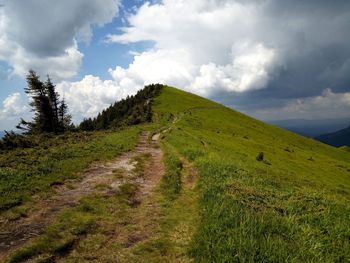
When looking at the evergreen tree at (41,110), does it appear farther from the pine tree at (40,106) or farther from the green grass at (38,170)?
the green grass at (38,170)

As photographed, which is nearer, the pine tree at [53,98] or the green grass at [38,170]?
the green grass at [38,170]

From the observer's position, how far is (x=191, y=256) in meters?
10.6

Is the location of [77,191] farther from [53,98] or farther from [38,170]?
[53,98]

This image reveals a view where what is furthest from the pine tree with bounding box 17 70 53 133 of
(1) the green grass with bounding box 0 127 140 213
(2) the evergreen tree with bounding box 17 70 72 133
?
(1) the green grass with bounding box 0 127 140 213

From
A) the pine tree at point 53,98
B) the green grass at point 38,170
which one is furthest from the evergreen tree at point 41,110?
the green grass at point 38,170

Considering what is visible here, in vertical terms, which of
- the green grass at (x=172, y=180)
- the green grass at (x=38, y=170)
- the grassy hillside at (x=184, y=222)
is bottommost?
the grassy hillside at (x=184, y=222)

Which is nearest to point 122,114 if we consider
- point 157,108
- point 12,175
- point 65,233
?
point 157,108

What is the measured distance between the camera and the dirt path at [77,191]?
1170 cm

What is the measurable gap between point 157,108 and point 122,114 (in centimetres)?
1022

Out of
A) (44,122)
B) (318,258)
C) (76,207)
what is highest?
(44,122)

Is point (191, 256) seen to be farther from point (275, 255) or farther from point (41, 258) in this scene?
point (41, 258)

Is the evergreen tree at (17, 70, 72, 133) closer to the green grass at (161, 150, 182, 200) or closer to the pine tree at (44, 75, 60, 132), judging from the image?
the pine tree at (44, 75, 60, 132)

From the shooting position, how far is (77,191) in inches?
685

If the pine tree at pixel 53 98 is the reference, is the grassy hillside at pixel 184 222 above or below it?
below
